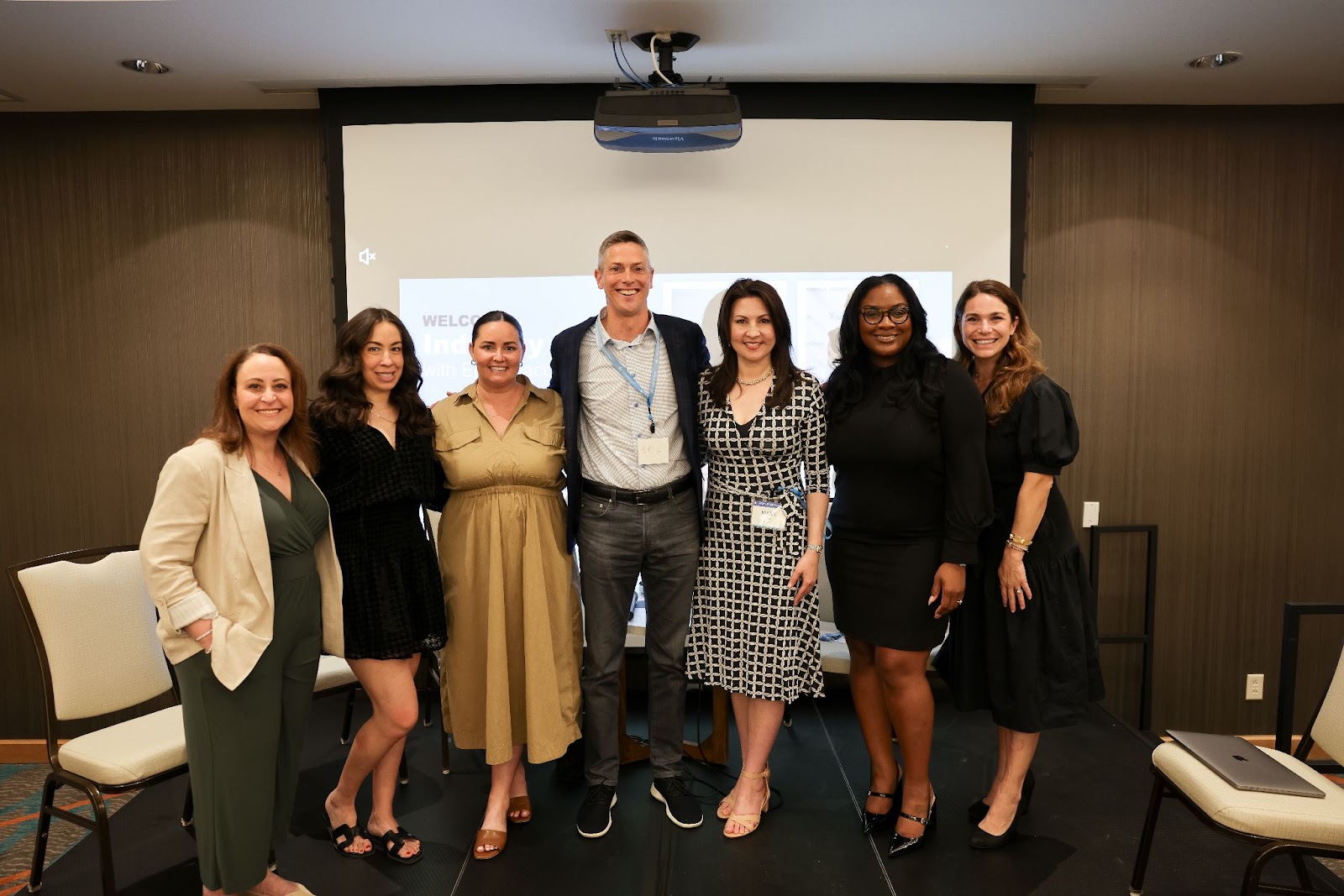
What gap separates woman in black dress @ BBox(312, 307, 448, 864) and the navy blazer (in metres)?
0.40

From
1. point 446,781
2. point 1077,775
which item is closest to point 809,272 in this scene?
point 1077,775

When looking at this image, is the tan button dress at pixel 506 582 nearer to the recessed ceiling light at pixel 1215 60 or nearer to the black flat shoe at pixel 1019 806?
the black flat shoe at pixel 1019 806

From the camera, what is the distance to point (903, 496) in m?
2.29

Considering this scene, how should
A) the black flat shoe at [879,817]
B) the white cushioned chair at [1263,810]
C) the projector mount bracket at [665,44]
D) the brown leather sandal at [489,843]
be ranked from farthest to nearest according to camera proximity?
the projector mount bracket at [665,44] → the black flat shoe at [879,817] → the brown leather sandal at [489,843] → the white cushioned chair at [1263,810]

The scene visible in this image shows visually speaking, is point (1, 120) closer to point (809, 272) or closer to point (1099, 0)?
point (809, 272)

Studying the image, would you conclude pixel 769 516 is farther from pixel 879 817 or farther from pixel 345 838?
pixel 345 838

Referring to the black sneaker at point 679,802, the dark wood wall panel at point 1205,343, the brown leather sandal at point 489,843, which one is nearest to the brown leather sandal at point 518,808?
the brown leather sandal at point 489,843

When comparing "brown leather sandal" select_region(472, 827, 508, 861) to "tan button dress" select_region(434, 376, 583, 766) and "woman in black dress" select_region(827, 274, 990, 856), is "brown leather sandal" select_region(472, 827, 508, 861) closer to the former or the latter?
"tan button dress" select_region(434, 376, 583, 766)

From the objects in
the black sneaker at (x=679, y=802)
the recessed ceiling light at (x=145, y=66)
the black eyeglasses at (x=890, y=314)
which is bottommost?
the black sneaker at (x=679, y=802)

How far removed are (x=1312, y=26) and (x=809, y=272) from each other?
193 centimetres

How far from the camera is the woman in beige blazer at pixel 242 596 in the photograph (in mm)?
1906

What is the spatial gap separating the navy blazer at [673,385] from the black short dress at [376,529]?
418 millimetres

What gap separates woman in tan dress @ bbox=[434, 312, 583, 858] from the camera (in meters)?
2.38

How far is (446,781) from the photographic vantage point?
9.78 feet
